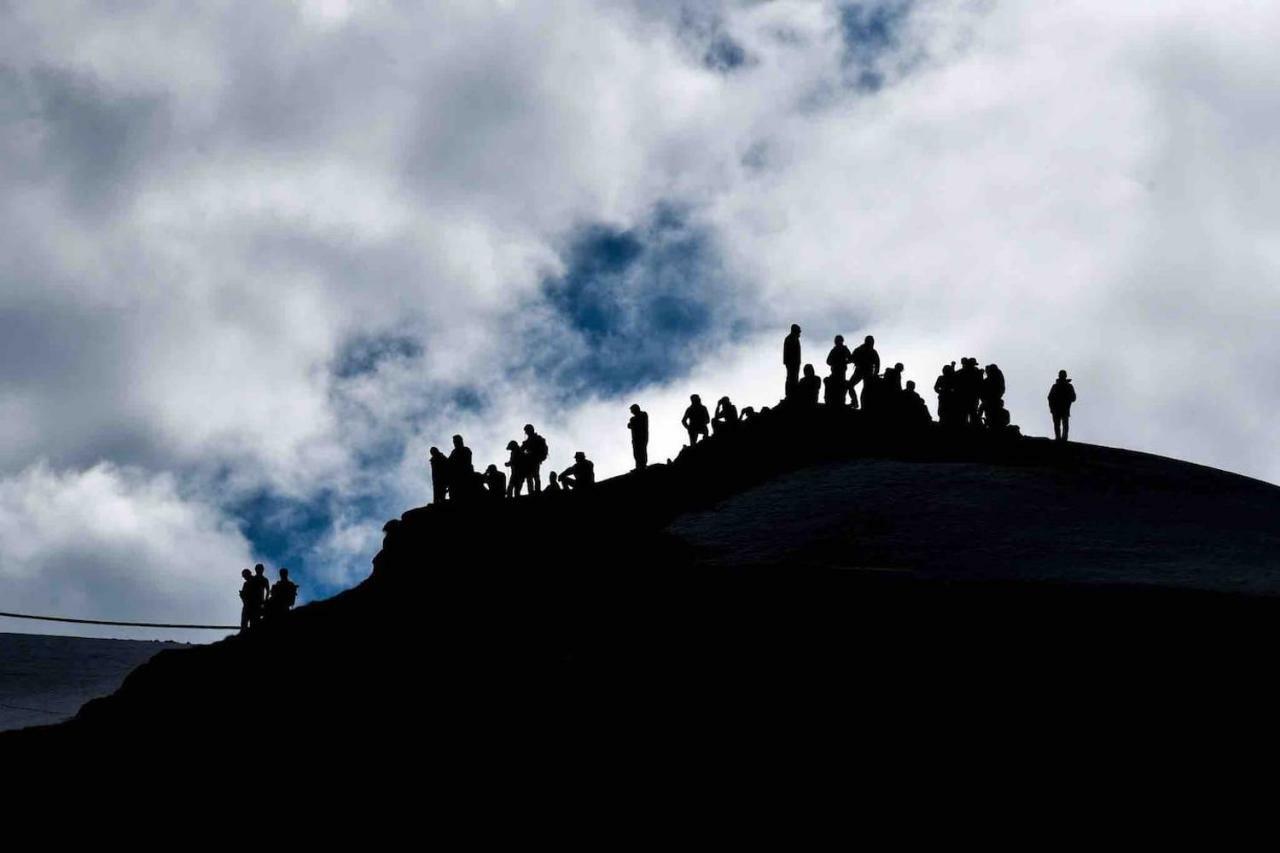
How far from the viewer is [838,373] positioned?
24922mm

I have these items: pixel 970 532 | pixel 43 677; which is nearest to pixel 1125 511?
pixel 970 532

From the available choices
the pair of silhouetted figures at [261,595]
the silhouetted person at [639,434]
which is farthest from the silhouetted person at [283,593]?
the silhouetted person at [639,434]

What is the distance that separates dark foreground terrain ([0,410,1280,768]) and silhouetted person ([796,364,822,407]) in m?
0.85

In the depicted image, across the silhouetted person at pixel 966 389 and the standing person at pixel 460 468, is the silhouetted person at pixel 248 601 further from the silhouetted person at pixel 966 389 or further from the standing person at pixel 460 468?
the silhouetted person at pixel 966 389

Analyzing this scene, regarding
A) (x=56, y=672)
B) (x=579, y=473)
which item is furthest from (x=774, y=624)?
(x=56, y=672)

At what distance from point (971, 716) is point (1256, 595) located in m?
3.05

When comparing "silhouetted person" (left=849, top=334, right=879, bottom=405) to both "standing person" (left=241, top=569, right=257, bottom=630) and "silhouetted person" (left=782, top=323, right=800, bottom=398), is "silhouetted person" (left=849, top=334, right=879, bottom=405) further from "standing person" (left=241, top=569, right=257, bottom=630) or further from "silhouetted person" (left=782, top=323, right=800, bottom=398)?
"standing person" (left=241, top=569, right=257, bottom=630)

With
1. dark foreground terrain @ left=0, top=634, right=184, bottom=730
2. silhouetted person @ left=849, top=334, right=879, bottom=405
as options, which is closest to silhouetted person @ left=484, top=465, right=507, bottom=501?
silhouetted person @ left=849, top=334, right=879, bottom=405

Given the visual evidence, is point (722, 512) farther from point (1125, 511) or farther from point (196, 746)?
point (196, 746)

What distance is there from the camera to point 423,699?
→ 17.6 m

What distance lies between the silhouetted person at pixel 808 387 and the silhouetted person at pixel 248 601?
11507 mm

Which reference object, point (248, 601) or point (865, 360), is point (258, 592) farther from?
point (865, 360)

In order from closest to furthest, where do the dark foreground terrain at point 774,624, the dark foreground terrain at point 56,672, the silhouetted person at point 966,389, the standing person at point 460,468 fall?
1. the dark foreground terrain at point 774,624
2. the standing person at point 460,468
3. the silhouetted person at point 966,389
4. the dark foreground terrain at point 56,672

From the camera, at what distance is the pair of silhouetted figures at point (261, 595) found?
25.9 meters
